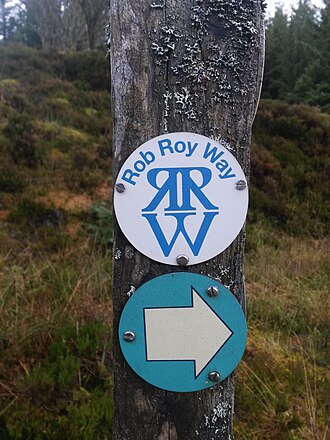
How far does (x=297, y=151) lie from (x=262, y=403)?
26.7 ft

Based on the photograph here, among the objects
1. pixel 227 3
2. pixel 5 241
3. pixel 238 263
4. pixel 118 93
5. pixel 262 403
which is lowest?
pixel 262 403

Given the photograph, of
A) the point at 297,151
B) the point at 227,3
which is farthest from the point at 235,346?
the point at 297,151

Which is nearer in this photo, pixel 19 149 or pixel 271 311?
pixel 271 311

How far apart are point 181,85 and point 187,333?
0.60 metres

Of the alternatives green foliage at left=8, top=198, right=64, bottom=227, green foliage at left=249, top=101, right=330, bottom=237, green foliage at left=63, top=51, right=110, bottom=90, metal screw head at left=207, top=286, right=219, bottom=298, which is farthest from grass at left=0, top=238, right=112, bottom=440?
green foliage at left=63, top=51, right=110, bottom=90

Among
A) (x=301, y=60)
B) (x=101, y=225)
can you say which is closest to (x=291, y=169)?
(x=101, y=225)

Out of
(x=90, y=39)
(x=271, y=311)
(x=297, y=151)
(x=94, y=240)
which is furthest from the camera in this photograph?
(x=90, y=39)

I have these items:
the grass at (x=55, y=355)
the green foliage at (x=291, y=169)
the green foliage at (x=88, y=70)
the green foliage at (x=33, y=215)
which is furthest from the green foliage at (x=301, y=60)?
the grass at (x=55, y=355)

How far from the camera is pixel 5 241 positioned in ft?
16.8

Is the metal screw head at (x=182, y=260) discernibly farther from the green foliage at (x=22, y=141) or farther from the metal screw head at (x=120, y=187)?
the green foliage at (x=22, y=141)

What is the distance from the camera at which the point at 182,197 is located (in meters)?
1.10

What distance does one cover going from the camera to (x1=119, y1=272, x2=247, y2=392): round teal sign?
113 cm

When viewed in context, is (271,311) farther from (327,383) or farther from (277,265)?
(277,265)

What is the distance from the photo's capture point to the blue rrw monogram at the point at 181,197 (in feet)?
3.59
